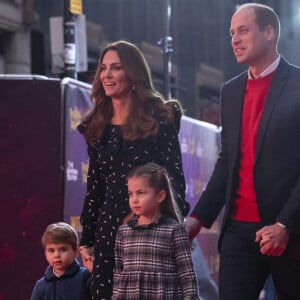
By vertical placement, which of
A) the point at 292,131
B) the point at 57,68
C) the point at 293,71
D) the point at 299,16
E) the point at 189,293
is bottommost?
the point at 189,293

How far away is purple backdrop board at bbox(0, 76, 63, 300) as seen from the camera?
7.61 m

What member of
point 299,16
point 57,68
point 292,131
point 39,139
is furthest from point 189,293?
point 299,16

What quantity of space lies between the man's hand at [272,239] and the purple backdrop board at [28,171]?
12.6 feet

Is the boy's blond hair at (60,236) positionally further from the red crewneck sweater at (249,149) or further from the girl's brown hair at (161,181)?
the red crewneck sweater at (249,149)

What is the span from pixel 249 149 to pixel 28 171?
3.69 metres

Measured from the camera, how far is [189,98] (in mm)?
24109

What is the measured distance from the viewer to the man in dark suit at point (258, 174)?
164 inches

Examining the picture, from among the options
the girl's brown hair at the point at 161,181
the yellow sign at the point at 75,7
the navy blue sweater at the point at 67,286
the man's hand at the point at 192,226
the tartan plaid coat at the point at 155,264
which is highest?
the yellow sign at the point at 75,7

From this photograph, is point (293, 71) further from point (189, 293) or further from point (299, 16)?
point (299, 16)

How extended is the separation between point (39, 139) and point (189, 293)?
3606 millimetres

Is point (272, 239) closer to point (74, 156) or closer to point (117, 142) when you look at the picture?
point (117, 142)

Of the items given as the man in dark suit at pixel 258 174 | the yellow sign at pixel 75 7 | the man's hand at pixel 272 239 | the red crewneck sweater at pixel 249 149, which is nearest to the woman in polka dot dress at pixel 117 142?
the man in dark suit at pixel 258 174

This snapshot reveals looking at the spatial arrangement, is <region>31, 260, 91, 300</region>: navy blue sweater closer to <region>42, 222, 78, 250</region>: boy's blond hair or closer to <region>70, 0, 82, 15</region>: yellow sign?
<region>42, 222, 78, 250</region>: boy's blond hair

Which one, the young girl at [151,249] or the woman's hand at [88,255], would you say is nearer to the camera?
the young girl at [151,249]
